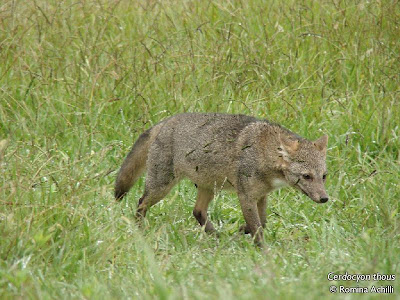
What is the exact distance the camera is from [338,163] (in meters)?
7.33

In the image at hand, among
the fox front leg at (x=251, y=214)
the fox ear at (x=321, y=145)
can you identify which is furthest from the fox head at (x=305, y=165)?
the fox front leg at (x=251, y=214)

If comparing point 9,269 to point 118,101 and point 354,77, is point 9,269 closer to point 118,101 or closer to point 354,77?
point 118,101

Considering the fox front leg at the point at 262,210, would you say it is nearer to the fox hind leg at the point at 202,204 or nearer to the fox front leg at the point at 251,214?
the fox front leg at the point at 251,214

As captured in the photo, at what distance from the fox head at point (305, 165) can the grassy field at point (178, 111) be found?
38 centimetres

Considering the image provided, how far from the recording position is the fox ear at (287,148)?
6.16 m

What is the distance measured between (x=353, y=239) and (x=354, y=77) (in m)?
3.45

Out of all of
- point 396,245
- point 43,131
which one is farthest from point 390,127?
point 43,131

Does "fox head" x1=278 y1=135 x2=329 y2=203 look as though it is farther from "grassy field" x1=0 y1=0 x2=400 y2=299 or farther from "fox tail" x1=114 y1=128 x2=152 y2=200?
"fox tail" x1=114 y1=128 x2=152 y2=200

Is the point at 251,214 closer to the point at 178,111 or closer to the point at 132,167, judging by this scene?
the point at 132,167

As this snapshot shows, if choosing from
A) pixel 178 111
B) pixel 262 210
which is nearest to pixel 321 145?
pixel 262 210

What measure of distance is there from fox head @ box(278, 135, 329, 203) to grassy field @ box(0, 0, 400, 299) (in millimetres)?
382

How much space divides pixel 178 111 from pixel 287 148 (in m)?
2.09

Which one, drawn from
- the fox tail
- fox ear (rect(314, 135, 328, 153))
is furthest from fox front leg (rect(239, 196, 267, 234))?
the fox tail

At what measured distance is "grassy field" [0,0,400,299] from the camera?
4750 mm
